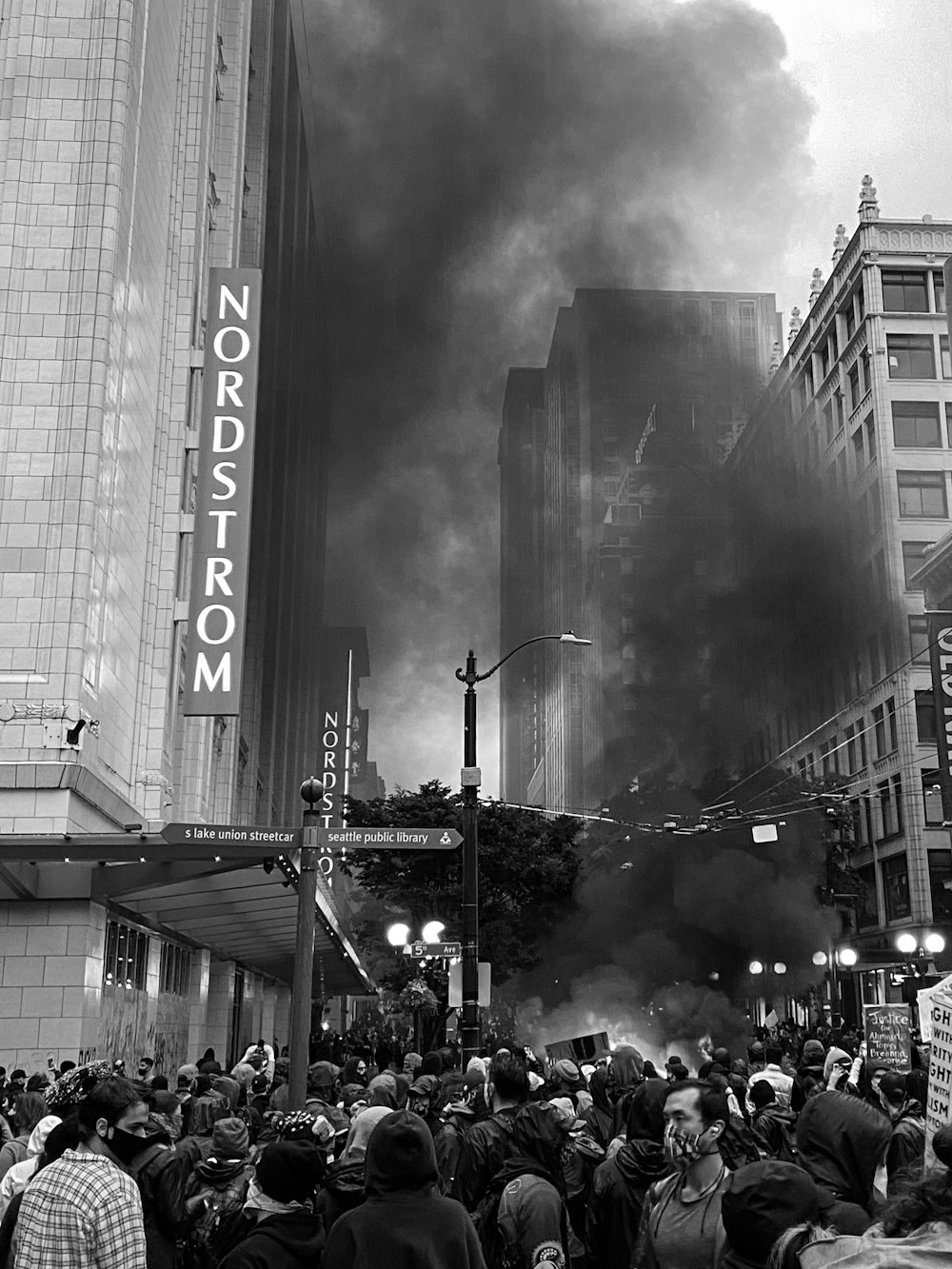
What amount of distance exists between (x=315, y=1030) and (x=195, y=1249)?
3900cm

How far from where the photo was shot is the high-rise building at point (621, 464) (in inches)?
5059

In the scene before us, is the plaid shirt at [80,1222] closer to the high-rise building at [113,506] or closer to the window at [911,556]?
the high-rise building at [113,506]

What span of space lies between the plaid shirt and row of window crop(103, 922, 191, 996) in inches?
674

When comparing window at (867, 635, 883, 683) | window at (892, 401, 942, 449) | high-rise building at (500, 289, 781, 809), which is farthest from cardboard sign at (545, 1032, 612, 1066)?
high-rise building at (500, 289, 781, 809)

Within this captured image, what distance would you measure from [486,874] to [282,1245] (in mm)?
39607

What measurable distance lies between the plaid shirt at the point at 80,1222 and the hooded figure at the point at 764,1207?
2032mm

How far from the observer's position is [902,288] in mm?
63312

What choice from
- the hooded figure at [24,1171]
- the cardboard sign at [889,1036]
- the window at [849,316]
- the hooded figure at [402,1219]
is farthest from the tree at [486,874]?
the hooded figure at [402,1219]

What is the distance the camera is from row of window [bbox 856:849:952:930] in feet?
171

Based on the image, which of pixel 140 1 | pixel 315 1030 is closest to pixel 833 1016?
pixel 315 1030

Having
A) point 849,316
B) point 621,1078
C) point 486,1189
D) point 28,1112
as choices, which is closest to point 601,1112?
point 621,1078

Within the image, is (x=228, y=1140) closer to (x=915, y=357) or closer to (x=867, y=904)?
(x=867, y=904)

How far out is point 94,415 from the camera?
815 inches

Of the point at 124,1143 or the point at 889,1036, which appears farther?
the point at 889,1036
